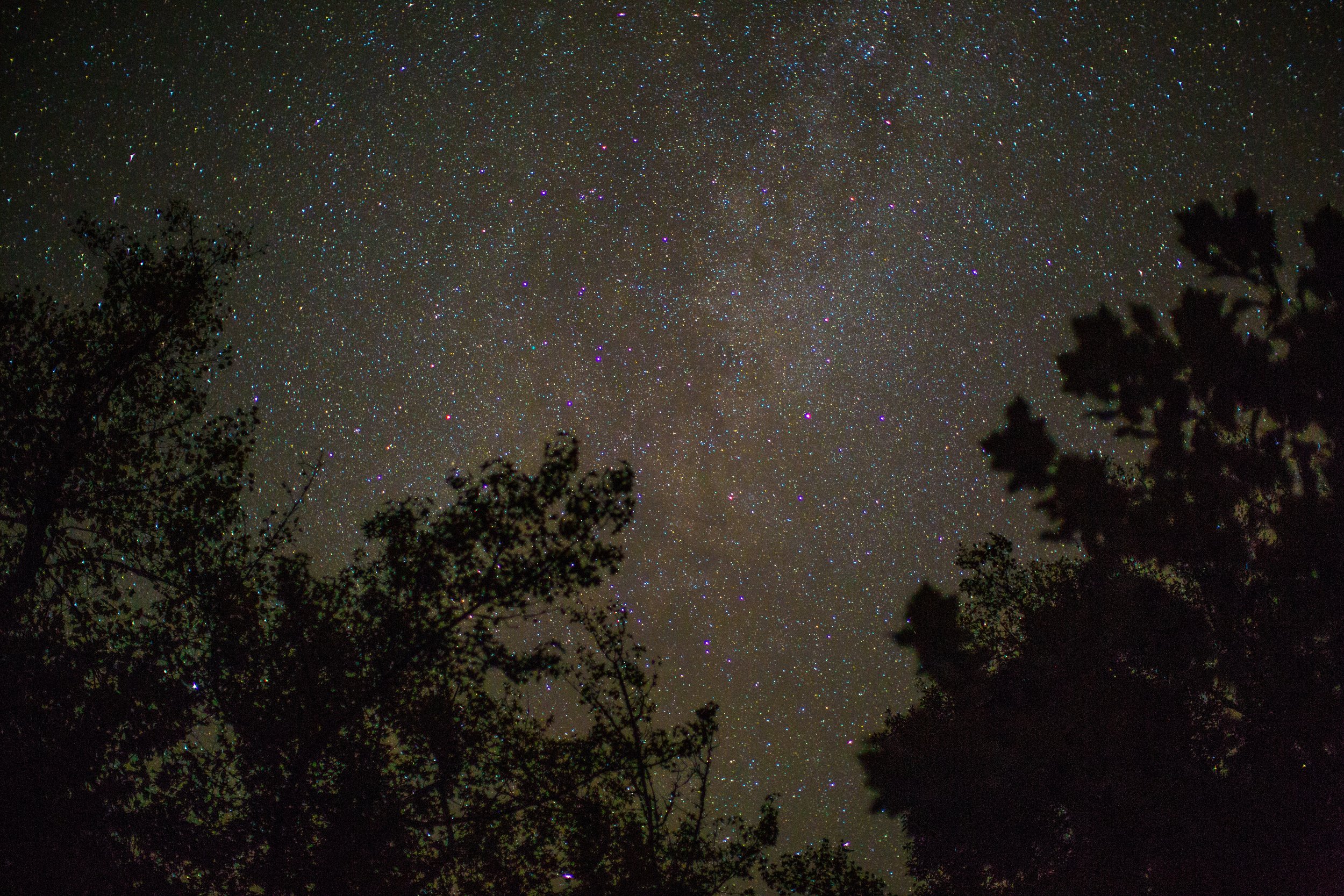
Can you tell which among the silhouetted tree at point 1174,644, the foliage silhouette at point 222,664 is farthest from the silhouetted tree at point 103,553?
the silhouetted tree at point 1174,644

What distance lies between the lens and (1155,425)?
1166 centimetres

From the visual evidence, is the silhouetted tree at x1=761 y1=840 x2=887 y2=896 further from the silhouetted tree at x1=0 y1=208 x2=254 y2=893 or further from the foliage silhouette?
the silhouetted tree at x1=0 y1=208 x2=254 y2=893

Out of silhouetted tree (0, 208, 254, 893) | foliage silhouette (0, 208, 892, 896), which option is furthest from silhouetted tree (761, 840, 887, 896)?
silhouetted tree (0, 208, 254, 893)

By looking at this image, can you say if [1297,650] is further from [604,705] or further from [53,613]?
[53,613]

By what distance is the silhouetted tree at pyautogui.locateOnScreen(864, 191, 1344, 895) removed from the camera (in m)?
9.66

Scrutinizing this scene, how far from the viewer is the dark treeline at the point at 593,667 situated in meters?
7.19

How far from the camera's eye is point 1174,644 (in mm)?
10461

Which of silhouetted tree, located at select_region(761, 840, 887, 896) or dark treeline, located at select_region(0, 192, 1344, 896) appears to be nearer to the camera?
dark treeline, located at select_region(0, 192, 1344, 896)

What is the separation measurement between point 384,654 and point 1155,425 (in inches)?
409

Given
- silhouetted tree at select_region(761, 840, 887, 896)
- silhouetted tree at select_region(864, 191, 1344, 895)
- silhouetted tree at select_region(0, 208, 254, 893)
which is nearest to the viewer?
silhouetted tree at select_region(0, 208, 254, 893)

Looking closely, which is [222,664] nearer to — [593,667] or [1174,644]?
[593,667]

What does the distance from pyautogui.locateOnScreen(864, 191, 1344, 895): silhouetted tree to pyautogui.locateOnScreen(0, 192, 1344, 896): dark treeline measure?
0.12 feet

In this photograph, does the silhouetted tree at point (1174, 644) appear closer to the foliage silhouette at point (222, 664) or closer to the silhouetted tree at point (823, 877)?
the silhouetted tree at point (823, 877)

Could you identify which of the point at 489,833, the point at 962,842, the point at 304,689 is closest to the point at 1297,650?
the point at 962,842
